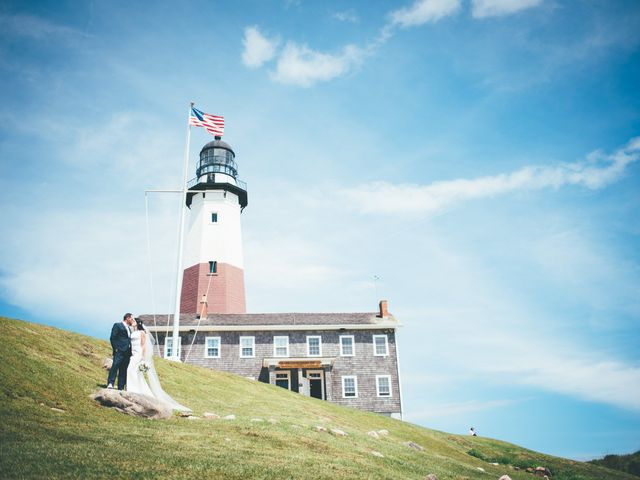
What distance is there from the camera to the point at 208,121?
30.6 m

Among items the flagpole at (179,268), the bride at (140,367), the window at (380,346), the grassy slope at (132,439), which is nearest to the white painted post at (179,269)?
the flagpole at (179,268)

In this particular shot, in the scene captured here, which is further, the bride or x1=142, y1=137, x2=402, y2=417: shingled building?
x1=142, y1=137, x2=402, y2=417: shingled building

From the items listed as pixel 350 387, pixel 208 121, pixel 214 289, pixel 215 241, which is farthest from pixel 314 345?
pixel 208 121

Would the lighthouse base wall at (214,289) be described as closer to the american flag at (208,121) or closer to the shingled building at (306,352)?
the shingled building at (306,352)

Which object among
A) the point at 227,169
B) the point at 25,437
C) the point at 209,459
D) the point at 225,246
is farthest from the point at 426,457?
the point at 227,169

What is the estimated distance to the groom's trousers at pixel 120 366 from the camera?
1447 cm

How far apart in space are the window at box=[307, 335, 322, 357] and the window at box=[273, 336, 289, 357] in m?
1.67

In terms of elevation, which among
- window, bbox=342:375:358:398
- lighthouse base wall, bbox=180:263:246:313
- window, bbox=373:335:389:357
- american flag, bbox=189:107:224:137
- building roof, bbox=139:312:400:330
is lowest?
window, bbox=342:375:358:398

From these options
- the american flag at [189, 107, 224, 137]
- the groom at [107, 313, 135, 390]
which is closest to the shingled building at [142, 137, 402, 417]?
the american flag at [189, 107, 224, 137]

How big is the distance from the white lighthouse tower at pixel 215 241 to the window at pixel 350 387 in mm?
10582

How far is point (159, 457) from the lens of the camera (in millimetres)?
8609

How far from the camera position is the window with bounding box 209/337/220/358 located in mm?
35375

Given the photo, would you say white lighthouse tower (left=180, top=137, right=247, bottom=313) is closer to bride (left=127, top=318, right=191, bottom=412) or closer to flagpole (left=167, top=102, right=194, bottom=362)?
flagpole (left=167, top=102, right=194, bottom=362)

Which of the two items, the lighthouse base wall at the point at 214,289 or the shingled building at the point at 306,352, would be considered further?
the lighthouse base wall at the point at 214,289
